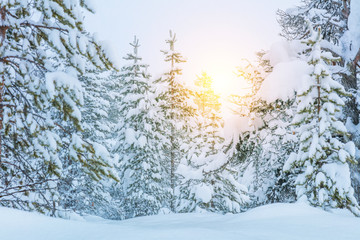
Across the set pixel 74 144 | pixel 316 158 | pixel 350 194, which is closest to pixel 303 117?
pixel 316 158

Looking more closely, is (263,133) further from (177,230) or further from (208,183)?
(177,230)

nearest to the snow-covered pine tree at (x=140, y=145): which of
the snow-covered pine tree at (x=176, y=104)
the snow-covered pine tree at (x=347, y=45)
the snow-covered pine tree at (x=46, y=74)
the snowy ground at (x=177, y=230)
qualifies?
the snow-covered pine tree at (x=176, y=104)

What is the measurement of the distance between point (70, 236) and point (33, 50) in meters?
4.26

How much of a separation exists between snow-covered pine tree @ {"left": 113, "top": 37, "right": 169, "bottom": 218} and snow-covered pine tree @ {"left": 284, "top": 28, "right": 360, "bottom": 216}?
1149 centimetres

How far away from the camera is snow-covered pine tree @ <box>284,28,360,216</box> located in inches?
260

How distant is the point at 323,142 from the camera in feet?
22.2

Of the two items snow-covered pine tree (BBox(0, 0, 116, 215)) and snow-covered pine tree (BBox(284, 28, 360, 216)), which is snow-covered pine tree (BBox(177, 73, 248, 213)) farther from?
snow-covered pine tree (BBox(0, 0, 116, 215))

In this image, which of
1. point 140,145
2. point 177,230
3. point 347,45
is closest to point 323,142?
point 347,45

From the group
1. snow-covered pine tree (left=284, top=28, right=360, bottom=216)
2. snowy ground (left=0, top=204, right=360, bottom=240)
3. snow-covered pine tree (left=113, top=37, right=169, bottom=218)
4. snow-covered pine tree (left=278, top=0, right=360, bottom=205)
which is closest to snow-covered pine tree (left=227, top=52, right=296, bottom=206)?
snow-covered pine tree (left=284, top=28, right=360, bottom=216)

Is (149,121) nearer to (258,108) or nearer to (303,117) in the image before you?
(258,108)

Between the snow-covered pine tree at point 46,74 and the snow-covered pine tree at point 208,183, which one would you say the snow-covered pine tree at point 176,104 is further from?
the snow-covered pine tree at point 46,74

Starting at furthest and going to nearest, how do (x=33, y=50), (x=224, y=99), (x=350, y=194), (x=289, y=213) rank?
(x=224, y=99) < (x=350, y=194) < (x=33, y=50) < (x=289, y=213)

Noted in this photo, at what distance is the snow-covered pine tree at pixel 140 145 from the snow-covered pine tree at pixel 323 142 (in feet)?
37.7

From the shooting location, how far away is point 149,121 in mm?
18031
